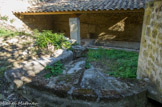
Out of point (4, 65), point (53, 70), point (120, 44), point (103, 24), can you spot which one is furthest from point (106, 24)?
point (4, 65)

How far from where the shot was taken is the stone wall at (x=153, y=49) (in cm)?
220

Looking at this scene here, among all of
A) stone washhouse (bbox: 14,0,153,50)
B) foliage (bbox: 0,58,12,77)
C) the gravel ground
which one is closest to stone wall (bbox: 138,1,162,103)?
the gravel ground

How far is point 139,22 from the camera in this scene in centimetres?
792

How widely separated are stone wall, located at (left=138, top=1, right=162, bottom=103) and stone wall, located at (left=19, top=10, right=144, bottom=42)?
581 cm

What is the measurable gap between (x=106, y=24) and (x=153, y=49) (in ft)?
21.7

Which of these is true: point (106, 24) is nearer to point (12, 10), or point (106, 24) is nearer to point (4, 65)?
point (12, 10)

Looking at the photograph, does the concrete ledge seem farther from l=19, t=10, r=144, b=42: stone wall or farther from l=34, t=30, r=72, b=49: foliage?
l=34, t=30, r=72, b=49: foliage

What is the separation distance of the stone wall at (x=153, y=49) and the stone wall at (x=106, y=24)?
19.1 ft

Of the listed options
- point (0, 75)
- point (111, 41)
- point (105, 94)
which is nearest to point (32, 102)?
point (0, 75)

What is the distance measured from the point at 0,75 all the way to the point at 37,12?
446 cm

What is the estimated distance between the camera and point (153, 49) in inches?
95.2

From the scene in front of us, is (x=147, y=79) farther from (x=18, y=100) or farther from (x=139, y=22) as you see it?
(x=139, y=22)

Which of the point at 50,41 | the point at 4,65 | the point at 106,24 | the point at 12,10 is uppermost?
the point at 12,10

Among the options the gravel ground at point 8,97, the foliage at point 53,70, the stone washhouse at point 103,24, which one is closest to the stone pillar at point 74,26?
the stone washhouse at point 103,24
